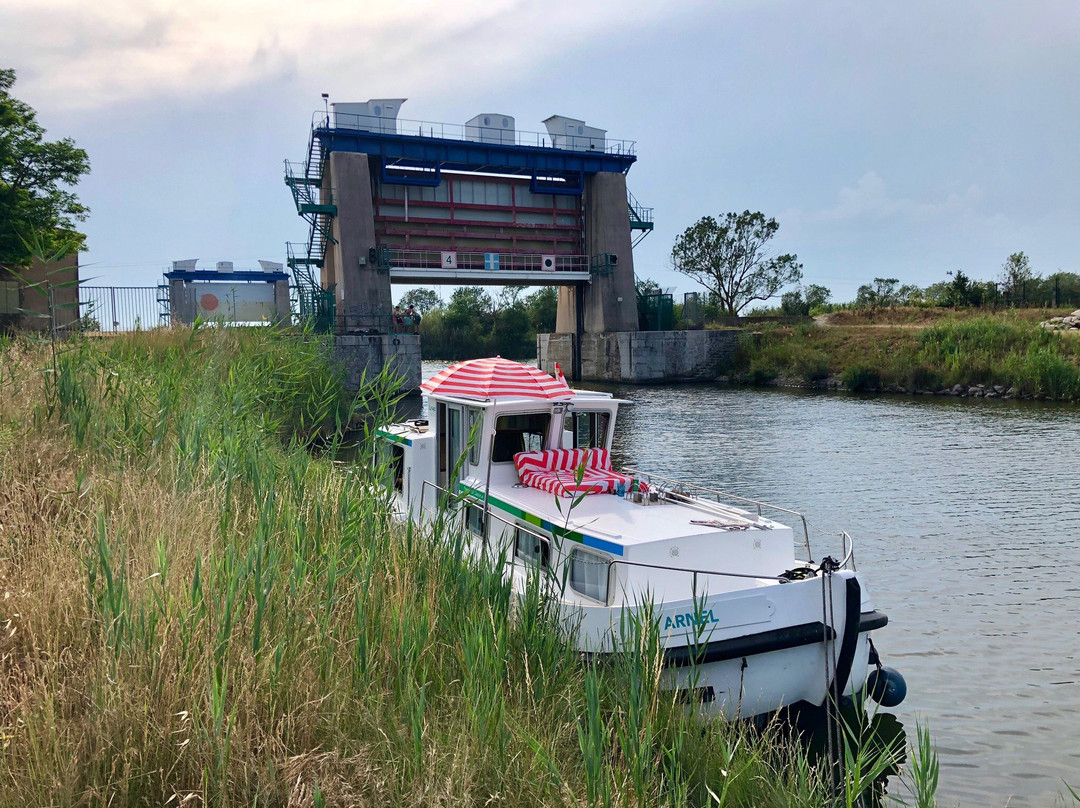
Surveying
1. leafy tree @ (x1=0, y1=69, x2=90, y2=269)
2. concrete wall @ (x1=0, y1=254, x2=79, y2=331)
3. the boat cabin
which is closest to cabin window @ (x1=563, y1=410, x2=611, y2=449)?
the boat cabin

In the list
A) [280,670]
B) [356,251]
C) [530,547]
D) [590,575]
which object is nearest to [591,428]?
[530,547]

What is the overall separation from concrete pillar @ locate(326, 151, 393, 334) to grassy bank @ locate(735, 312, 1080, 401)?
21.3 m

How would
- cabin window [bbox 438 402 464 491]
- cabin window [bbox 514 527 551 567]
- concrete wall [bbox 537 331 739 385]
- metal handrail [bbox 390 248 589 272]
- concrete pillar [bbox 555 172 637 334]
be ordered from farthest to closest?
concrete pillar [bbox 555 172 637 334] < concrete wall [bbox 537 331 739 385] < metal handrail [bbox 390 248 589 272] < cabin window [bbox 438 402 464 491] < cabin window [bbox 514 527 551 567]

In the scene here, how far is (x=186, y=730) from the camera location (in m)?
3.29

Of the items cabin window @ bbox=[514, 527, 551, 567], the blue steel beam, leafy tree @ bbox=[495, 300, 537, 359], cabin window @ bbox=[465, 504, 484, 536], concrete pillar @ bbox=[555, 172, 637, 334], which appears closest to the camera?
cabin window @ bbox=[514, 527, 551, 567]

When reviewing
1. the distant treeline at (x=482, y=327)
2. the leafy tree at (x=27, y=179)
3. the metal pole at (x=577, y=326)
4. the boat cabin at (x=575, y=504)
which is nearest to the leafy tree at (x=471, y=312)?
the distant treeline at (x=482, y=327)

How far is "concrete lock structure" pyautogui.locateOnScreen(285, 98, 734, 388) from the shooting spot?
43.8 metres

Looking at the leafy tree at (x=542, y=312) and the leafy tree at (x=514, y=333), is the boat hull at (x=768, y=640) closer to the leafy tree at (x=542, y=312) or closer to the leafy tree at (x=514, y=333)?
the leafy tree at (x=514, y=333)

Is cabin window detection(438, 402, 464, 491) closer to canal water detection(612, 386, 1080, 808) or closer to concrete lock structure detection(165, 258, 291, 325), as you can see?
canal water detection(612, 386, 1080, 808)

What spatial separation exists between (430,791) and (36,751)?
1477 millimetres

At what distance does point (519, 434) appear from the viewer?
10211mm

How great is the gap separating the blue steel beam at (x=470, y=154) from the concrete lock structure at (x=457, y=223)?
0.07m

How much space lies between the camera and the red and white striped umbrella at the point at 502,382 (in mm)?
9938

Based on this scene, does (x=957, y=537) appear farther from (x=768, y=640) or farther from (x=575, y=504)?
(x=575, y=504)
